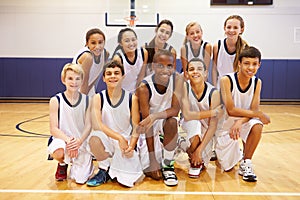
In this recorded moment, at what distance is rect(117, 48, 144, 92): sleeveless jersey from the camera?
9.39 ft

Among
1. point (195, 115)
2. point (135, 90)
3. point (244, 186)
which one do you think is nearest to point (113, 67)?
point (135, 90)

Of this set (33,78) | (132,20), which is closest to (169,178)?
(132,20)

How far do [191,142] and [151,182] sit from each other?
427 millimetres

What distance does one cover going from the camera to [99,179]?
2.55 metres

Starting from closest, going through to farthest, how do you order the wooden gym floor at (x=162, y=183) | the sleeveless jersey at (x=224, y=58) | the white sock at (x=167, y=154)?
1. the wooden gym floor at (x=162, y=183)
2. the white sock at (x=167, y=154)
3. the sleeveless jersey at (x=224, y=58)

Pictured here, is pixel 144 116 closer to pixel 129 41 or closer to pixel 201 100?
pixel 201 100

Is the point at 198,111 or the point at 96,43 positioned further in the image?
the point at 96,43

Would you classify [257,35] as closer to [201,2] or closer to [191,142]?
[201,2]

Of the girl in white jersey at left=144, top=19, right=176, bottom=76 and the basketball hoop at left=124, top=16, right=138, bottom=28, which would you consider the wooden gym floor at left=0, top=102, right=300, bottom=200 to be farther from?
the basketball hoop at left=124, top=16, right=138, bottom=28

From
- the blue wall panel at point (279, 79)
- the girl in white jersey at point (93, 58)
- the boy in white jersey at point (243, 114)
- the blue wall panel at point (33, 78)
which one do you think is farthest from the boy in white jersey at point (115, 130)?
the blue wall panel at point (279, 79)

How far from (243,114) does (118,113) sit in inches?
35.9

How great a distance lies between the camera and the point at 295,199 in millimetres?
2236

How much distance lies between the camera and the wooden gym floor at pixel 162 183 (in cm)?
231

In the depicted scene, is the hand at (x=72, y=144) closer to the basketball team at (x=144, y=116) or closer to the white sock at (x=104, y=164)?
the basketball team at (x=144, y=116)
